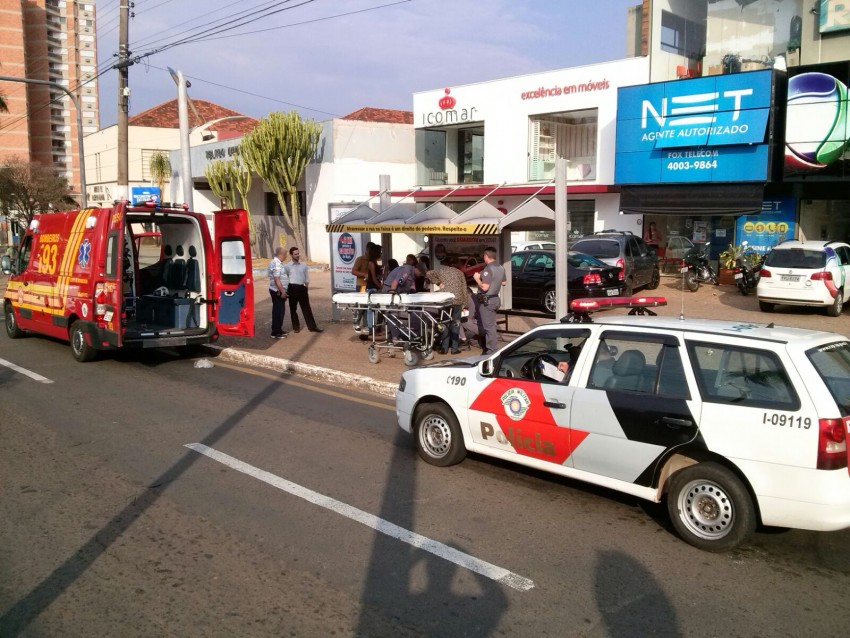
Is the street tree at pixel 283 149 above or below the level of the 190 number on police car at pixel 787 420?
above

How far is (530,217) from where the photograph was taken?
43.0 ft

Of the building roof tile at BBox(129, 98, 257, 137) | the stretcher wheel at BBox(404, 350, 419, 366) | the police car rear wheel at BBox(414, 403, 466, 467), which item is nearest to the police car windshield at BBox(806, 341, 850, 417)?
the police car rear wheel at BBox(414, 403, 466, 467)

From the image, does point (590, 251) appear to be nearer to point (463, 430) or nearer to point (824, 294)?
point (824, 294)

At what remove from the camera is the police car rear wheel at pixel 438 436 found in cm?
673

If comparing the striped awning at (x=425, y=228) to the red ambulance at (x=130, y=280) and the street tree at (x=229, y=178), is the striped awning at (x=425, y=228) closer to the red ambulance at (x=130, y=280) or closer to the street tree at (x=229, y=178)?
the red ambulance at (x=130, y=280)

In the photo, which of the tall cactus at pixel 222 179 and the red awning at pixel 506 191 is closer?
the red awning at pixel 506 191

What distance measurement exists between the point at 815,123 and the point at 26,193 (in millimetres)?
40352

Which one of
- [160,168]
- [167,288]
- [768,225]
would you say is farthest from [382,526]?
[160,168]

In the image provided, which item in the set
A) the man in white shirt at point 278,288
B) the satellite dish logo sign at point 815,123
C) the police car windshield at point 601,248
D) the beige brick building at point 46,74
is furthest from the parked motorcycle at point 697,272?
the beige brick building at point 46,74

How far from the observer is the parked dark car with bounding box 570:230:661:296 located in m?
19.2

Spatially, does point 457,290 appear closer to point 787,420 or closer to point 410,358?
point 410,358

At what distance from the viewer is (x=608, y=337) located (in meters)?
5.83

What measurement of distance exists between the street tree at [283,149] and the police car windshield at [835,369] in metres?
27.3

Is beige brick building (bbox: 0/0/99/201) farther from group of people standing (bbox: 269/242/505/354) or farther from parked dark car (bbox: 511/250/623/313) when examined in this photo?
group of people standing (bbox: 269/242/505/354)
